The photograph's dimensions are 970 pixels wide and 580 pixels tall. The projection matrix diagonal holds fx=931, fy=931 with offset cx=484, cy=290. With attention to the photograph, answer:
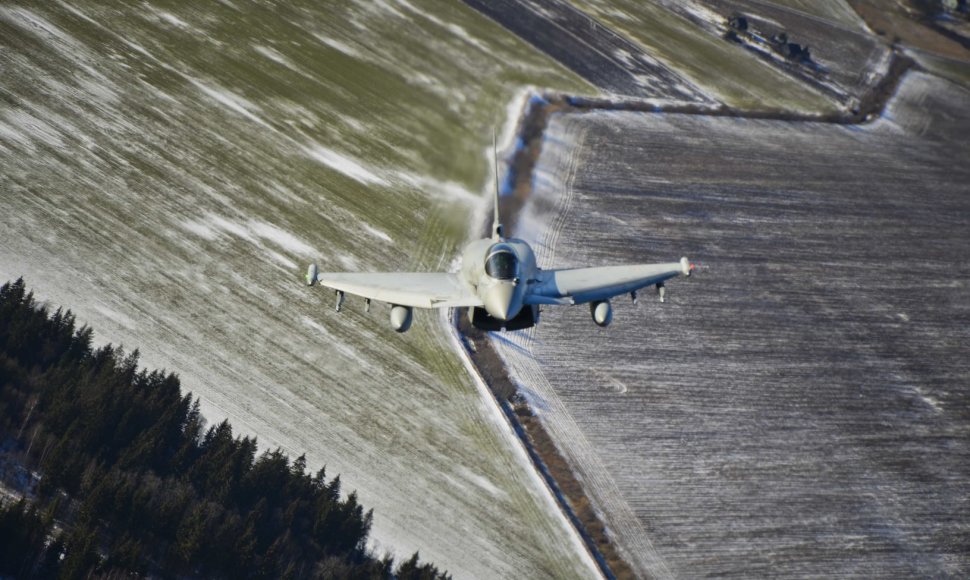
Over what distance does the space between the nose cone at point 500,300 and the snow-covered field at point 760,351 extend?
12547 millimetres

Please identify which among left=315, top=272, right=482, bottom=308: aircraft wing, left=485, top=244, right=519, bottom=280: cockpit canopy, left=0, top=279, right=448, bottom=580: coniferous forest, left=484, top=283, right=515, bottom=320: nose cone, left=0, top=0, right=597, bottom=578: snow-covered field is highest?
left=485, top=244, right=519, bottom=280: cockpit canopy

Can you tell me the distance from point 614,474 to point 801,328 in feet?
54.4

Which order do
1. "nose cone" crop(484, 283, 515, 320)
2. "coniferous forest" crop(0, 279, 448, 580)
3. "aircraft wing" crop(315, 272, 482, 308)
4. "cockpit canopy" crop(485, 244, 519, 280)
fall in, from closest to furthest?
"nose cone" crop(484, 283, 515, 320) → "cockpit canopy" crop(485, 244, 519, 280) → "coniferous forest" crop(0, 279, 448, 580) → "aircraft wing" crop(315, 272, 482, 308)

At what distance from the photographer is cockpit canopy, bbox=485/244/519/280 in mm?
33844

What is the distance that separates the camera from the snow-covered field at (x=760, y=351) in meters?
42.0

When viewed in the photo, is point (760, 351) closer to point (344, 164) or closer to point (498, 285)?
point (498, 285)

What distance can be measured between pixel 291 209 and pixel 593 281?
79.9 ft

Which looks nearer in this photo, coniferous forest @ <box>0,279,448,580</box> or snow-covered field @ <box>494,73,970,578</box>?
coniferous forest @ <box>0,279,448,580</box>

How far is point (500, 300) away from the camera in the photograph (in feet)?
111

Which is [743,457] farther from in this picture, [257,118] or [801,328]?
[257,118]

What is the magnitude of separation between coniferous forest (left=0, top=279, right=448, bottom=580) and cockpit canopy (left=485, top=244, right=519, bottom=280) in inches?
465

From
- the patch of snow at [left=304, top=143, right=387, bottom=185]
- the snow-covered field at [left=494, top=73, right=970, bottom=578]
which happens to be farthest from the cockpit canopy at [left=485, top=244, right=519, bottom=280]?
the patch of snow at [left=304, top=143, right=387, bottom=185]

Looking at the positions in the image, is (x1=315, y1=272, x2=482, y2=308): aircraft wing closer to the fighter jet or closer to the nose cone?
the fighter jet

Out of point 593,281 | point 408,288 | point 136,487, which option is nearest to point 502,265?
point 408,288
